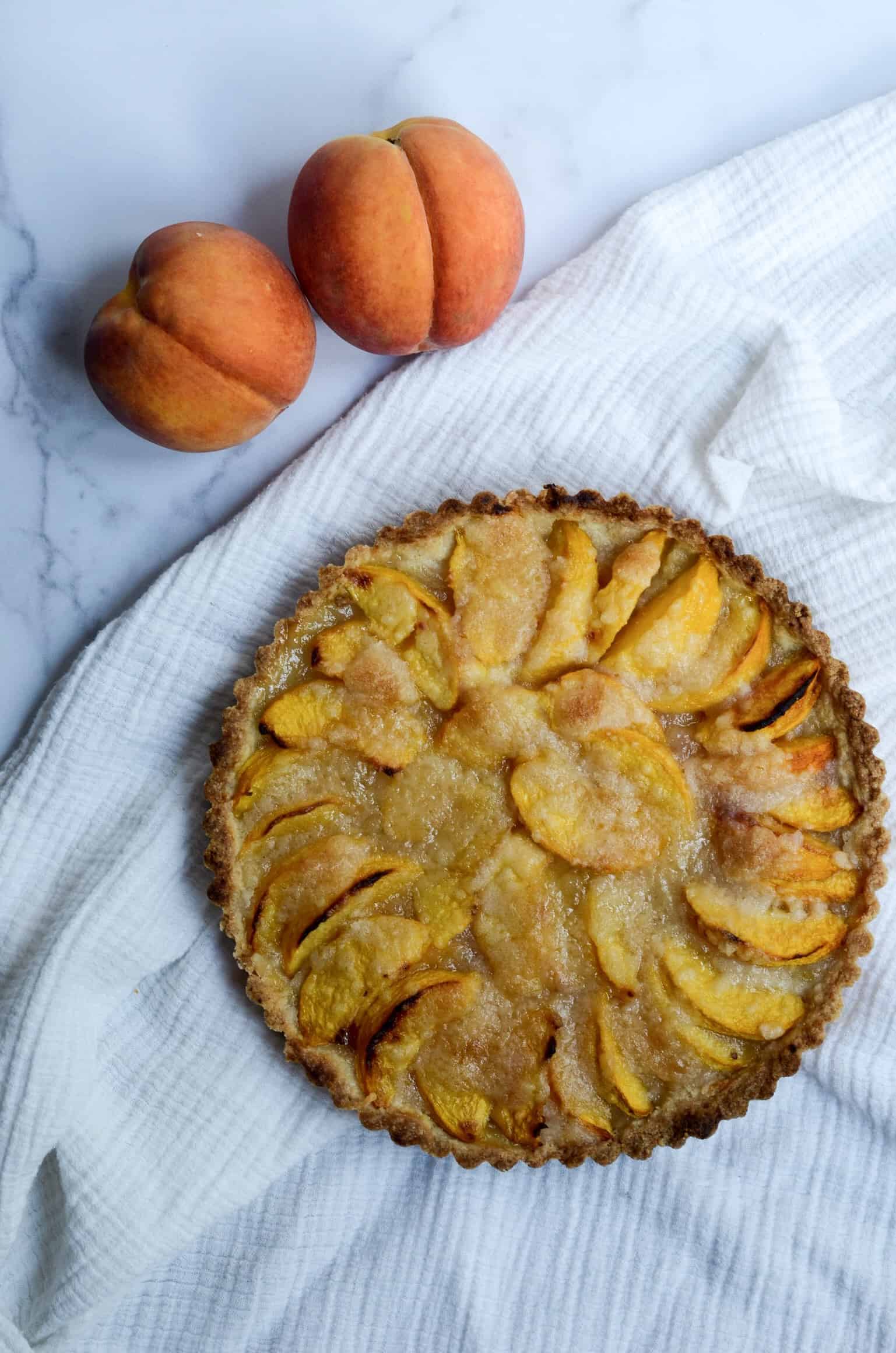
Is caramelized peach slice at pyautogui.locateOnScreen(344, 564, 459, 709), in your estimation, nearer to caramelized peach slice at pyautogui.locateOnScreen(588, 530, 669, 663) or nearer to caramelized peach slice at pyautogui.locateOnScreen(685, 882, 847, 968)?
caramelized peach slice at pyautogui.locateOnScreen(588, 530, 669, 663)

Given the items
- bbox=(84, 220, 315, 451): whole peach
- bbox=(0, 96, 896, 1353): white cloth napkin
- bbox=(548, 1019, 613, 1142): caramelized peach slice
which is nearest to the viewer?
bbox=(84, 220, 315, 451): whole peach

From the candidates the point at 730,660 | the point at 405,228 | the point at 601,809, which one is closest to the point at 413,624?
the point at 601,809

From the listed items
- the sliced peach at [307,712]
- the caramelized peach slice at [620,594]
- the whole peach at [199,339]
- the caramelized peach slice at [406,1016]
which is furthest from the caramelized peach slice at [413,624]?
the caramelized peach slice at [406,1016]

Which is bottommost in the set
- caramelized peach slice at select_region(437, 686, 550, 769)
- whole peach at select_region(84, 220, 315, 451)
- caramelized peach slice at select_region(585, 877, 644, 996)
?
caramelized peach slice at select_region(585, 877, 644, 996)

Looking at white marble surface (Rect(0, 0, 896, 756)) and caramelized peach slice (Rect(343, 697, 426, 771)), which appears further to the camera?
white marble surface (Rect(0, 0, 896, 756))

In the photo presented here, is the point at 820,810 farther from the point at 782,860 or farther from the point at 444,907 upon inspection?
the point at 444,907

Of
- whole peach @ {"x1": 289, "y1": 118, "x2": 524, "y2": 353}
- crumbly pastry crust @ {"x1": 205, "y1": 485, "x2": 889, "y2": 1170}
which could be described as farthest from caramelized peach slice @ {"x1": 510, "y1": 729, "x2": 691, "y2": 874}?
whole peach @ {"x1": 289, "y1": 118, "x2": 524, "y2": 353}
